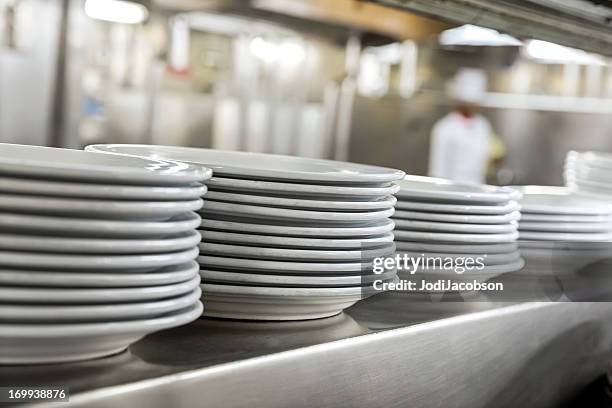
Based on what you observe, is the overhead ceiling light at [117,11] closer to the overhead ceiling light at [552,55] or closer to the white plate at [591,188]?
the white plate at [591,188]

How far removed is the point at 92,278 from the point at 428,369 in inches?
17.1

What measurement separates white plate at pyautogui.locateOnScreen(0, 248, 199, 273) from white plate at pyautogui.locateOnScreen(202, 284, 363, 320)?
14 cm

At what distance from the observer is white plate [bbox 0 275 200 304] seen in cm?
51

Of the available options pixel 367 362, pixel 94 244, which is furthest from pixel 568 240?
pixel 94 244

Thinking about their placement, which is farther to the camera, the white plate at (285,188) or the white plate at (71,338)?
the white plate at (285,188)

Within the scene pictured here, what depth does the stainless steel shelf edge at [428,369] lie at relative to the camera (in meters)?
0.62

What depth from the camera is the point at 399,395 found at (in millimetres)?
795

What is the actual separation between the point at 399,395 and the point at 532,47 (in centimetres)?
584

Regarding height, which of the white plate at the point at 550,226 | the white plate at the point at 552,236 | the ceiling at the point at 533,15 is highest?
the ceiling at the point at 533,15

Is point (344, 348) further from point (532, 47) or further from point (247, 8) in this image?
point (532, 47)

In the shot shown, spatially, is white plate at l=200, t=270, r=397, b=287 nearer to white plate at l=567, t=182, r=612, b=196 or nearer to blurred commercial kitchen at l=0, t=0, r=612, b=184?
blurred commercial kitchen at l=0, t=0, r=612, b=184

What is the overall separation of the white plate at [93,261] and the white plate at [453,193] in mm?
407

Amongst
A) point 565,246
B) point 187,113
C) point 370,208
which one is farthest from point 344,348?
point 187,113

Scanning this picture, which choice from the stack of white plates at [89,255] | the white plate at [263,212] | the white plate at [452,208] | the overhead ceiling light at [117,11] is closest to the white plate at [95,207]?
the stack of white plates at [89,255]
